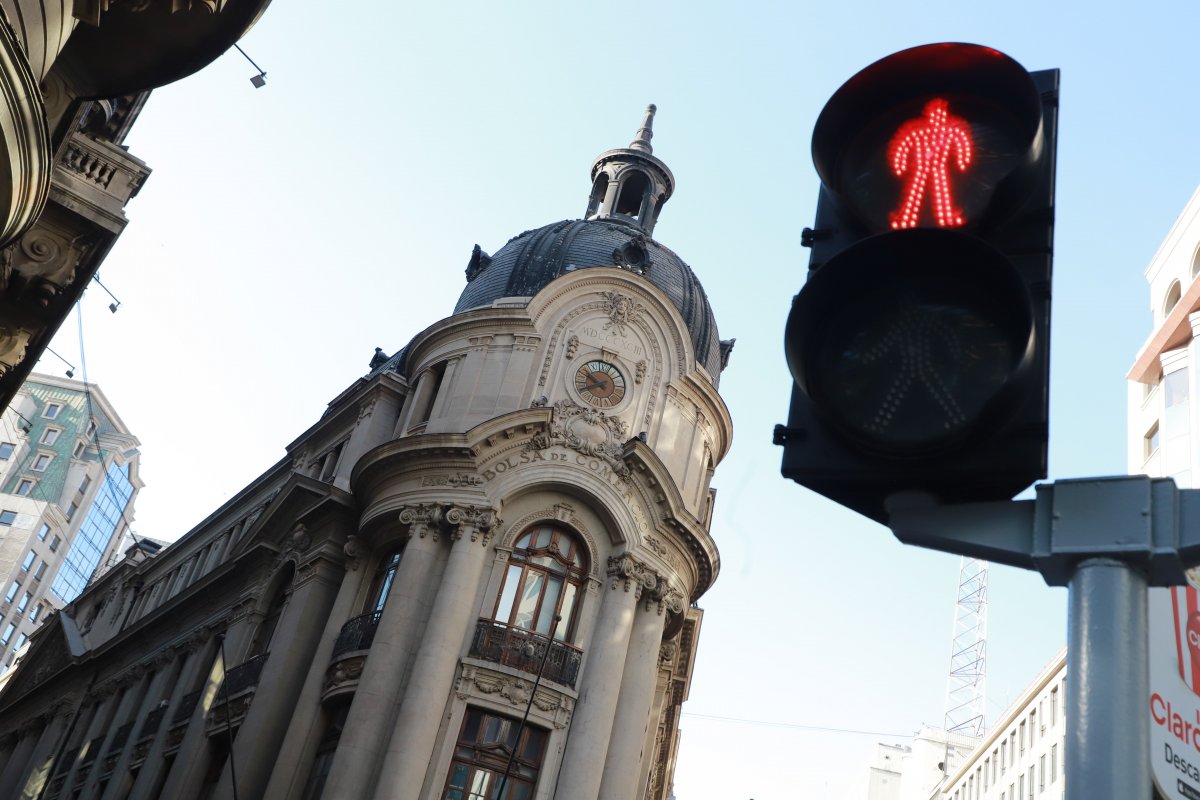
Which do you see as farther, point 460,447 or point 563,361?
point 563,361

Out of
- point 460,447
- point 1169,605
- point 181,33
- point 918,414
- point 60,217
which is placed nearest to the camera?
point 918,414

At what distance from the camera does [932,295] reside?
A: 2.65 m

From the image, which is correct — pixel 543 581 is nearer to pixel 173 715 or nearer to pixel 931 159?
pixel 173 715

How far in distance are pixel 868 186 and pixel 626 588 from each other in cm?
2647

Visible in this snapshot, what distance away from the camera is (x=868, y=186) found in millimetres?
3051

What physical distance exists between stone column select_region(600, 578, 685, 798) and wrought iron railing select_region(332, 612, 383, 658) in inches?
251

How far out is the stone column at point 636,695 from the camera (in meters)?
27.4

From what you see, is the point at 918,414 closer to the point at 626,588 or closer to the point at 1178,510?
the point at 1178,510

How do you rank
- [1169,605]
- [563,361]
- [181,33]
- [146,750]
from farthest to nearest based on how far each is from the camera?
1. [146,750]
2. [563,361]
3. [181,33]
4. [1169,605]

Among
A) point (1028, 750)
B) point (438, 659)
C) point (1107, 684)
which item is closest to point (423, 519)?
point (438, 659)

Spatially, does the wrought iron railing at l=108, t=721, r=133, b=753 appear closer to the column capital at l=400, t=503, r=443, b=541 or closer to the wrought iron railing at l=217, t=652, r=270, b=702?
the wrought iron railing at l=217, t=652, r=270, b=702

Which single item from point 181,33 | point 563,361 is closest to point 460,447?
point 563,361

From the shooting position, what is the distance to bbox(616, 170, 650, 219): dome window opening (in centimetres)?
4116

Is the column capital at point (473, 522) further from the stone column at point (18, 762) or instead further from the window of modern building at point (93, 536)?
the window of modern building at point (93, 536)
